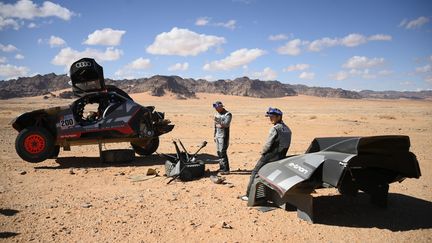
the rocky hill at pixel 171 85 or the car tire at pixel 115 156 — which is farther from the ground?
the rocky hill at pixel 171 85

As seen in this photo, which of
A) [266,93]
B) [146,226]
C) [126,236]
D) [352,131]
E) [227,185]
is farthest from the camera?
[266,93]

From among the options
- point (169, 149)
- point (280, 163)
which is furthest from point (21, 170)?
point (280, 163)

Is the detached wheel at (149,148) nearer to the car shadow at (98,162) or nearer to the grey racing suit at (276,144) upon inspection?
the car shadow at (98,162)

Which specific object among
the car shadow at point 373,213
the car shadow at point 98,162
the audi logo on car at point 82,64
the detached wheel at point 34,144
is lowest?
the car shadow at point 373,213

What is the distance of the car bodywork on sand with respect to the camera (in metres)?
5.13

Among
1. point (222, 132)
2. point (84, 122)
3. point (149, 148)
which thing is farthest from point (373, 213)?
point (84, 122)

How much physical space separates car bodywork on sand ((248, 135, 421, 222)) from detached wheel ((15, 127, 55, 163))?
19.2ft

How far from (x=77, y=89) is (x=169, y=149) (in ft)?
12.2

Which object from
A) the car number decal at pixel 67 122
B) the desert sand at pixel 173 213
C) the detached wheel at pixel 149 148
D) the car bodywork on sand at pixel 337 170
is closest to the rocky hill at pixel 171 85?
the detached wheel at pixel 149 148

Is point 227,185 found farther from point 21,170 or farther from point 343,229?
point 21,170

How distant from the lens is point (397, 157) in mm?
5590

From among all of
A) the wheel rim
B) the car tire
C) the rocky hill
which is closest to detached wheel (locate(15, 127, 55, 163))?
Answer: the wheel rim

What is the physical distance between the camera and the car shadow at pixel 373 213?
5488 millimetres

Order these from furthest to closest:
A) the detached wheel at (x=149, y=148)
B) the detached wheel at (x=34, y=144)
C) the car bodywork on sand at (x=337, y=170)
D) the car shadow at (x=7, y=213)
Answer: the detached wheel at (x=149, y=148) < the detached wheel at (x=34, y=144) < the car bodywork on sand at (x=337, y=170) < the car shadow at (x=7, y=213)
